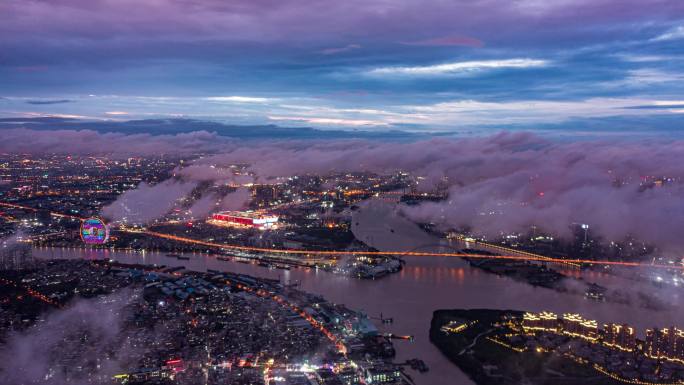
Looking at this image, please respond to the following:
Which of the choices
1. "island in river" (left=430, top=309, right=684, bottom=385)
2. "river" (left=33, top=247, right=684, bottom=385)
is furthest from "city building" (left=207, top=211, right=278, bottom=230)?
"island in river" (left=430, top=309, right=684, bottom=385)

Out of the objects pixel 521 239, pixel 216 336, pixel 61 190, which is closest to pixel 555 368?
pixel 216 336

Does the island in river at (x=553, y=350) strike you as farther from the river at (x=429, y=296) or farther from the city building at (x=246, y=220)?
the city building at (x=246, y=220)

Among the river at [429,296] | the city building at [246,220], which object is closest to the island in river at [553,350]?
the river at [429,296]

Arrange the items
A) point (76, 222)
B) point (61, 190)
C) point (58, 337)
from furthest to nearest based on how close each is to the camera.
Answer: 1. point (61, 190)
2. point (76, 222)
3. point (58, 337)

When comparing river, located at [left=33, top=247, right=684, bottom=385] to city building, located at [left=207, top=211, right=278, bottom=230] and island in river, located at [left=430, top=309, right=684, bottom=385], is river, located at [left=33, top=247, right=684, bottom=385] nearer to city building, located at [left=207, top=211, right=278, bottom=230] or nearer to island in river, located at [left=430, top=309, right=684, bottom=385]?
island in river, located at [left=430, top=309, right=684, bottom=385]

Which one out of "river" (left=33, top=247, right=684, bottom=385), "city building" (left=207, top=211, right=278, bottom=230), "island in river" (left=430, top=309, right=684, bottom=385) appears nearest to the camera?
"island in river" (left=430, top=309, right=684, bottom=385)

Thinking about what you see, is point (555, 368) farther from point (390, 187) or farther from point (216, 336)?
point (390, 187)

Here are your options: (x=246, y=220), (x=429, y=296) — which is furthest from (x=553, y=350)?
(x=246, y=220)

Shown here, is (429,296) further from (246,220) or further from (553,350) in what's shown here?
(246,220)

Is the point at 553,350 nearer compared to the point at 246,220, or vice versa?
the point at 553,350

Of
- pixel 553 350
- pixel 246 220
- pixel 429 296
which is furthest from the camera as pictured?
pixel 246 220

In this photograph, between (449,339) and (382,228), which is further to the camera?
(382,228)
